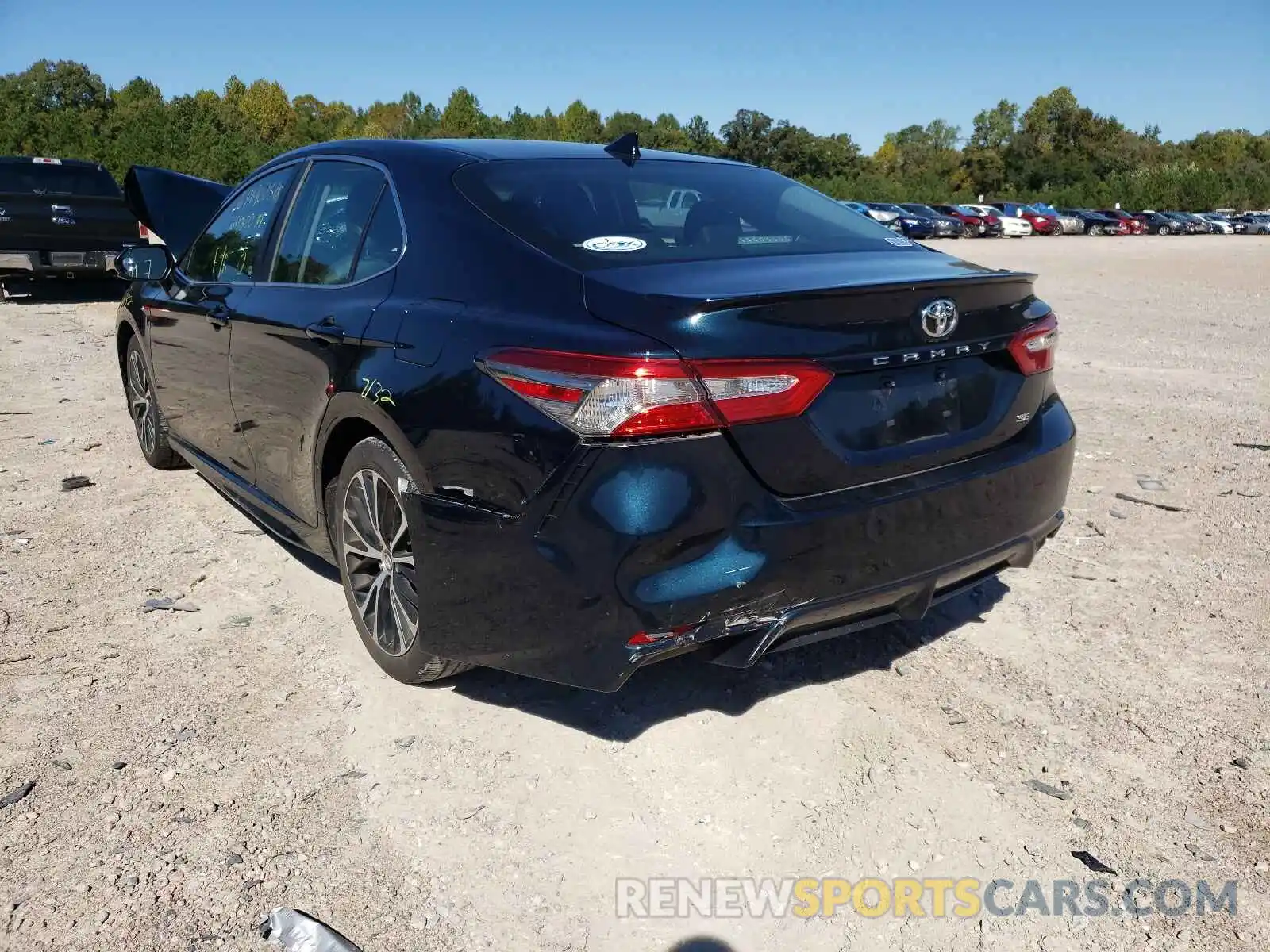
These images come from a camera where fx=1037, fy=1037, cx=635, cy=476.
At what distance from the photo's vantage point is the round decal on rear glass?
283 cm

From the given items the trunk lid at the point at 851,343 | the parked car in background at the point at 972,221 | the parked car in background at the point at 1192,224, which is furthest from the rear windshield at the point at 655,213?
the parked car in background at the point at 1192,224

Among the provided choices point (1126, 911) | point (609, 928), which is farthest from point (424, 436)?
point (1126, 911)

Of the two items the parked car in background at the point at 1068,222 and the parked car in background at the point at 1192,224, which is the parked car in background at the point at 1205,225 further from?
A: the parked car in background at the point at 1068,222

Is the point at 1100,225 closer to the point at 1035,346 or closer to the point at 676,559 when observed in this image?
the point at 1035,346

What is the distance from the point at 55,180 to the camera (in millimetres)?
13523

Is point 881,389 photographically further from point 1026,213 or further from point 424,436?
point 1026,213

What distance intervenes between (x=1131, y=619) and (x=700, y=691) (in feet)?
5.51

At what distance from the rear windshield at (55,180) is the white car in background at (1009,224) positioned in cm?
4713

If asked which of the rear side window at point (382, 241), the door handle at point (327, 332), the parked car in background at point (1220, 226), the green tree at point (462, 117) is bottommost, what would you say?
the parked car in background at point (1220, 226)

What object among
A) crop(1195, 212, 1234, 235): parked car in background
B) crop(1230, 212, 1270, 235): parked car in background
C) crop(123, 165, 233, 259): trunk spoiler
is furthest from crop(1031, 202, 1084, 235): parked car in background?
crop(123, 165, 233, 259): trunk spoiler

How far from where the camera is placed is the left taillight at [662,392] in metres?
2.36

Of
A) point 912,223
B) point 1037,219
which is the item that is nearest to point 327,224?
point 912,223

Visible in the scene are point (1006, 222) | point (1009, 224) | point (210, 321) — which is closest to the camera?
point (210, 321)

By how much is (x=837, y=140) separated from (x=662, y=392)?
108572mm
